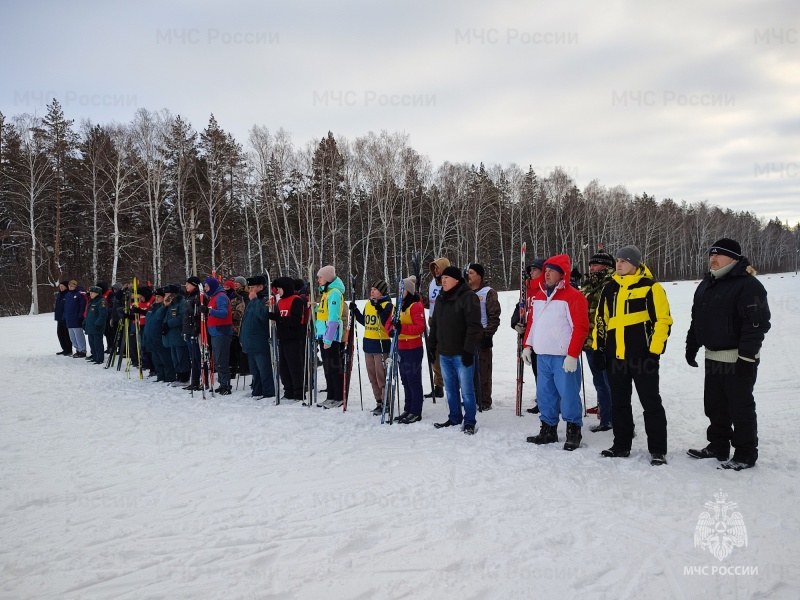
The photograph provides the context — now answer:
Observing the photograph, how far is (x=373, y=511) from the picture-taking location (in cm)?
365

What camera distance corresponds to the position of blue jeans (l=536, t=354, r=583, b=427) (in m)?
5.04

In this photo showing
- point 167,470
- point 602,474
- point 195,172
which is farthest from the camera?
point 195,172

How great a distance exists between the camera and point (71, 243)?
30828mm

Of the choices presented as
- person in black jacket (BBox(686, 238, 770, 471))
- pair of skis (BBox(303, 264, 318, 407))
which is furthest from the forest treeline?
person in black jacket (BBox(686, 238, 770, 471))

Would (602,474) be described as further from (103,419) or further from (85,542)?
(103,419)

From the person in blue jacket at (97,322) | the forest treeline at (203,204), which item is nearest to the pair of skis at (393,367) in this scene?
the person in blue jacket at (97,322)

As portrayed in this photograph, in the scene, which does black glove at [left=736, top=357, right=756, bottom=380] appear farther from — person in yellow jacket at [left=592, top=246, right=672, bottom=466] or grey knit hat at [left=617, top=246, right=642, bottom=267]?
grey knit hat at [left=617, top=246, right=642, bottom=267]

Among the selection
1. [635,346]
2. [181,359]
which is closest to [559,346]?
[635,346]

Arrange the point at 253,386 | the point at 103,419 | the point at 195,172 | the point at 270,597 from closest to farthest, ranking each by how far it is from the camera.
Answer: the point at 270,597 → the point at 103,419 → the point at 253,386 → the point at 195,172

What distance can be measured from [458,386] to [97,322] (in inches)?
399

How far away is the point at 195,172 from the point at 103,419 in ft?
84.4

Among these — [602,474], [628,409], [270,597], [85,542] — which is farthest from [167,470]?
[628,409]

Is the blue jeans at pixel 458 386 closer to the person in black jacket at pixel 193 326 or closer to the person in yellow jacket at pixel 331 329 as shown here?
the person in yellow jacket at pixel 331 329

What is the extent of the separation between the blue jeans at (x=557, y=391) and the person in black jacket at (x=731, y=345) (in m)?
1.11
